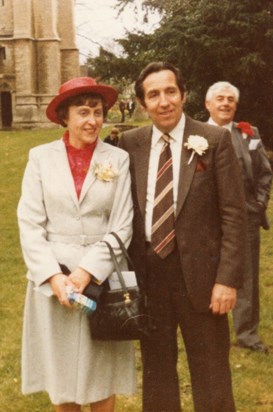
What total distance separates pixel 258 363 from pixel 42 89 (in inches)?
1639

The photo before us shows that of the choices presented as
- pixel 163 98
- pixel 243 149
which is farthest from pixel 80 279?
pixel 243 149

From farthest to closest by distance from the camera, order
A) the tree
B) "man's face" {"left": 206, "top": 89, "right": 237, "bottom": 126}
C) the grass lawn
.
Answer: the tree → "man's face" {"left": 206, "top": 89, "right": 237, "bottom": 126} → the grass lawn

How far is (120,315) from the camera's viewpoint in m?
3.57

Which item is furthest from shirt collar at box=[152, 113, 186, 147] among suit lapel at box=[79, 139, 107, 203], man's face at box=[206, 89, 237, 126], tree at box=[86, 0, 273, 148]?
tree at box=[86, 0, 273, 148]

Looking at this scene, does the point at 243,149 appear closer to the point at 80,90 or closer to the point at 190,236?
the point at 190,236

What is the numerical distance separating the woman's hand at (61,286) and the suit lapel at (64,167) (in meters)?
0.41

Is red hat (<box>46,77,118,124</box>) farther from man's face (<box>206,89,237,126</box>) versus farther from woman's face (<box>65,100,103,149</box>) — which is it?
man's face (<box>206,89,237,126</box>)

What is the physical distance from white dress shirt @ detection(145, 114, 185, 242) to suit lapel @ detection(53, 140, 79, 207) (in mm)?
411

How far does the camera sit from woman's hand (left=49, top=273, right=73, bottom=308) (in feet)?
11.7

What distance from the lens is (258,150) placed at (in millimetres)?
5766

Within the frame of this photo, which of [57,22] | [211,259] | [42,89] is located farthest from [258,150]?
[57,22]

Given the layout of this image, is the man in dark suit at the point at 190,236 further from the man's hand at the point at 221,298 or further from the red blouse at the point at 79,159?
the red blouse at the point at 79,159

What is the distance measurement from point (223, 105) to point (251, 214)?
3.19 feet

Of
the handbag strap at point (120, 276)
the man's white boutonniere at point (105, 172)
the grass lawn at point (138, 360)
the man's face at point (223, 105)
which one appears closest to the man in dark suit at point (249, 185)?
the man's face at point (223, 105)
